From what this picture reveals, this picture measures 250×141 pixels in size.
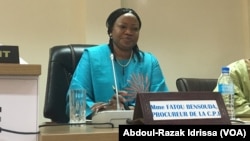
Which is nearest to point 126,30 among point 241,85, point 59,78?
point 59,78

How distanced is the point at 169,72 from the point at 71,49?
1224 mm

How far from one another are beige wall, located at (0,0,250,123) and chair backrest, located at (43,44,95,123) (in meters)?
0.53

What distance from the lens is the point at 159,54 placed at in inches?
122

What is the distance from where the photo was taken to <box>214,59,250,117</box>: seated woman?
1772 millimetres

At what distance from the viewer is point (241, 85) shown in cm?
193

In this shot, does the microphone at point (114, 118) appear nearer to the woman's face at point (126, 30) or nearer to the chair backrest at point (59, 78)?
the chair backrest at point (59, 78)

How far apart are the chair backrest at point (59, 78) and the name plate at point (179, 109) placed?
1.11m

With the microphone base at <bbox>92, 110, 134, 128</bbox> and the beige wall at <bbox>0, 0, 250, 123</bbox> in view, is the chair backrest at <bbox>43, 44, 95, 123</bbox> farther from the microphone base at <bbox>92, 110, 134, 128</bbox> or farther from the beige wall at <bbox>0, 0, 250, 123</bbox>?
the microphone base at <bbox>92, 110, 134, 128</bbox>

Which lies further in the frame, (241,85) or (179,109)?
(241,85)

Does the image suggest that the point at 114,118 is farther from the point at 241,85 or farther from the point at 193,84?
the point at 193,84

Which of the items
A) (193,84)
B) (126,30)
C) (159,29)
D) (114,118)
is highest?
(159,29)

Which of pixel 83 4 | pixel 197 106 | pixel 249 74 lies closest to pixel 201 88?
pixel 249 74

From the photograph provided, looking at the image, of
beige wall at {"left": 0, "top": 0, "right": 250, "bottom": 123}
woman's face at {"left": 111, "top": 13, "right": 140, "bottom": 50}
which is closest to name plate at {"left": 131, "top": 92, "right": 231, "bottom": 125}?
woman's face at {"left": 111, "top": 13, "right": 140, "bottom": 50}

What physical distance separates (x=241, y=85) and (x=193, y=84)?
43 centimetres
